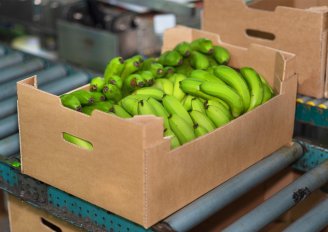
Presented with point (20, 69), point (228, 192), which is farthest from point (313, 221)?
point (20, 69)

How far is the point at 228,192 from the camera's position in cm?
195

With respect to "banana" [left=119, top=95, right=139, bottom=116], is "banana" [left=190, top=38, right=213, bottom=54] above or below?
above

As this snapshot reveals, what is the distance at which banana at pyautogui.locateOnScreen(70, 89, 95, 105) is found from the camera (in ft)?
6.61

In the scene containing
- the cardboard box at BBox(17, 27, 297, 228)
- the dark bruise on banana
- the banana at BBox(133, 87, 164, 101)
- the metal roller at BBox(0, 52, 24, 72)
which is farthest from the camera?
the metal roller at BBox(0, 52, 24, 72)

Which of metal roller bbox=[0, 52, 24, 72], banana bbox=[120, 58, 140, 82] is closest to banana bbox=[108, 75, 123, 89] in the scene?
banana bbox=[120, 58, 140, 82]

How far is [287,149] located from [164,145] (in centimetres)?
67

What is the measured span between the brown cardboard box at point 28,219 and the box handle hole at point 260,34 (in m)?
1.12

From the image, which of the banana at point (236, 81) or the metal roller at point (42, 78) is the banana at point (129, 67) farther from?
the metal roller at point (42, 78)

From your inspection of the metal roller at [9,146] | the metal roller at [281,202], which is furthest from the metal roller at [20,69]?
the metal roller at [281,202]

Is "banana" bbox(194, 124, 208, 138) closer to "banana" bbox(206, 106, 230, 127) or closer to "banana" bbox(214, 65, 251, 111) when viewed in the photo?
"banana" bbox(206, 106, 230, 127)

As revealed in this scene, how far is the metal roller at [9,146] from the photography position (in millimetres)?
2240

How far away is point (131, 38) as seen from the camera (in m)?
4.66

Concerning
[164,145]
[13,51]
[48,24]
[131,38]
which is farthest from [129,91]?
[48,24]

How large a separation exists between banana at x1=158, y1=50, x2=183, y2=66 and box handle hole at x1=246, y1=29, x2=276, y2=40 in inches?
17.9
